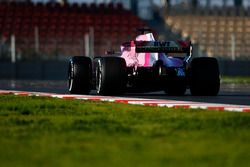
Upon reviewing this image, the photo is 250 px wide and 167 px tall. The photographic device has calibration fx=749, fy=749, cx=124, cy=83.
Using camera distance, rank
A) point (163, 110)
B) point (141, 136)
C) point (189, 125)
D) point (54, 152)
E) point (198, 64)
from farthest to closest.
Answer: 1. point (198, 64)
2. point (163, 110)
3. point (189, 125)
4. point (141, 136)
5. point (54, 152)

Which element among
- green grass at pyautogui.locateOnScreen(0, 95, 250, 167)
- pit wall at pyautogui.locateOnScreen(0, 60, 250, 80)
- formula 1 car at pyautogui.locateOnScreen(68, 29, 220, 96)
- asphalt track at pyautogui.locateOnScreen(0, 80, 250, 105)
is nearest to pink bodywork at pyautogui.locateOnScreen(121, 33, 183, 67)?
formula 1 car at pyautogui.locateOnScreen(68, 29, 220, 96)

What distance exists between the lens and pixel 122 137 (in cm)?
688

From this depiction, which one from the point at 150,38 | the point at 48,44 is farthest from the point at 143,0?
the point at 150,38

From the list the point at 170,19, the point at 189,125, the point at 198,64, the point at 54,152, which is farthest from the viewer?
the point at 170,19

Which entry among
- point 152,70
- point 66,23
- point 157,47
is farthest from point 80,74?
point 66,23

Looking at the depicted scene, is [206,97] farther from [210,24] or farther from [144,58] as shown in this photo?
[210,24]

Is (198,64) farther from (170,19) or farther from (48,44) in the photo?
(170,19)

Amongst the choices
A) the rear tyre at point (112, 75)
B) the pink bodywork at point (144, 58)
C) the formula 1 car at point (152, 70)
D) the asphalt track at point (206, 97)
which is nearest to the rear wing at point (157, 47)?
the formula 1 car at point (152, 70)

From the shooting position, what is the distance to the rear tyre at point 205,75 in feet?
46.6

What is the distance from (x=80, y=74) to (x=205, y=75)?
2503 mm

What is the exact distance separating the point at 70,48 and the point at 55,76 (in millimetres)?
1396

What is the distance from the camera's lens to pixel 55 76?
32906 mm

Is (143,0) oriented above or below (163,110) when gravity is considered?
above

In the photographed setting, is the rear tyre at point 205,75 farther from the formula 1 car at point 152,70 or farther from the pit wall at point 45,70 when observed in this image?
the pit wall at point 45,70
